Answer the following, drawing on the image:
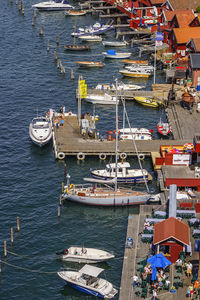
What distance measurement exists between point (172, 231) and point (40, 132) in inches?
1571

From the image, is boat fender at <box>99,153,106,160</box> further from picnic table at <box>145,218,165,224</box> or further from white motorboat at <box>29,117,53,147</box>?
picnic table at <box>145,218,165,224</box>

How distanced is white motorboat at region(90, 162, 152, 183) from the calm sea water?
2197 millimetres

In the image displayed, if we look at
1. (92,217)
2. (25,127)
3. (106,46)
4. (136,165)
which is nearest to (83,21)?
(106,46)

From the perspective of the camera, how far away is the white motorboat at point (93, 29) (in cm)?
16107

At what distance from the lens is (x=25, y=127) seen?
4456 inches

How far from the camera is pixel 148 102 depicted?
393 feet

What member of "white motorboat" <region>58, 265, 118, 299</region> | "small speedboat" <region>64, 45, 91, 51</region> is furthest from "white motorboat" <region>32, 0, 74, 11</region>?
"white motorboat" <region>58, 265, 118, 299</region>

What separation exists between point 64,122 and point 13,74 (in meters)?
32.2

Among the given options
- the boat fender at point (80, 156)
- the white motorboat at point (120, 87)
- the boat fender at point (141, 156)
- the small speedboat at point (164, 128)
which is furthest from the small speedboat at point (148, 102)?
the boat fender at point (80, 156)

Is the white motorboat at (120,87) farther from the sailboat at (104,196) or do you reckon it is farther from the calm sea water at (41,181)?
the sailboat at (104,196)

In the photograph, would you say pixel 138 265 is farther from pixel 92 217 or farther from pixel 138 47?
pixel 138 47

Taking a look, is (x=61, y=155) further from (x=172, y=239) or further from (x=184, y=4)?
(x=184, y=4)

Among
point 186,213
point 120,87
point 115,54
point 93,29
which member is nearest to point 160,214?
point 186,213

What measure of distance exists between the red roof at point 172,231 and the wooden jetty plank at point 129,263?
4.01m
